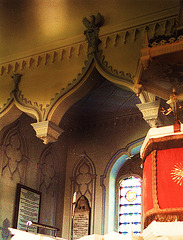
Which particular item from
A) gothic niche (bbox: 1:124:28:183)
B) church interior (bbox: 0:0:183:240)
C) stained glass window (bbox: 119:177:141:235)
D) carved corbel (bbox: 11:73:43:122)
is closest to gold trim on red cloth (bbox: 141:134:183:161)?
church interior (bbox: 0:0:183:240)

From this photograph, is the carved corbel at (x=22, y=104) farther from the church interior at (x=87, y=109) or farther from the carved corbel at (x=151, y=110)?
the carved corbel at (x=151, y=110)

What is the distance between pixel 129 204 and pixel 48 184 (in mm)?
2485

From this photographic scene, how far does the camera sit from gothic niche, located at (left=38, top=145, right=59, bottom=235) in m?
11.5

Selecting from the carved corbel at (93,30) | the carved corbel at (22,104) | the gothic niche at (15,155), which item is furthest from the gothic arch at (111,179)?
the carved corbel at (93,30)

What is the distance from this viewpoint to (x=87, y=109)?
40.4 ft

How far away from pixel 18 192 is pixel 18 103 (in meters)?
2.57

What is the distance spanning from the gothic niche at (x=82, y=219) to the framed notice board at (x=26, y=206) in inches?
51.3

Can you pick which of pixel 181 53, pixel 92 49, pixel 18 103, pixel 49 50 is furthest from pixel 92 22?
pixel 181 53

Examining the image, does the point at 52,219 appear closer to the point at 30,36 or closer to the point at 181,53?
the point at 30,36

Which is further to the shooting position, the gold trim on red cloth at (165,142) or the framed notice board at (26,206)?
the framed notice board at (26,206)

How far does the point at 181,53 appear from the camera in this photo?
625 cm

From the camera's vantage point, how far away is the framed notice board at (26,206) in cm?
1033

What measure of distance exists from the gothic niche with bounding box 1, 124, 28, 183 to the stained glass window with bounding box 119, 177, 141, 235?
3.07m

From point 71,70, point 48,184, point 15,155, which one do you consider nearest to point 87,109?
point 48,184
